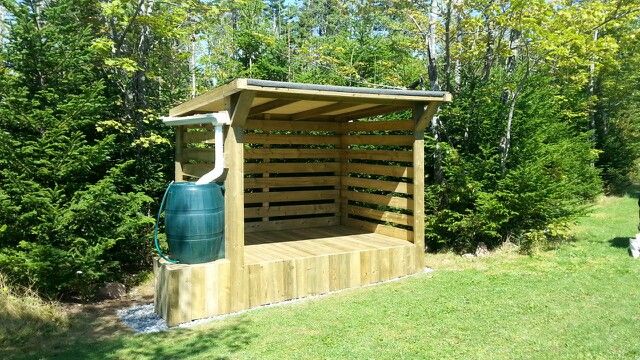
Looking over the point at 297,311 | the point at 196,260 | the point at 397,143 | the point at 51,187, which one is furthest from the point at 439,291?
the point at 51,187

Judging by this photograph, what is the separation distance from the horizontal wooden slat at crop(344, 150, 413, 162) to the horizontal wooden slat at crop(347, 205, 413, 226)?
0.77 meters

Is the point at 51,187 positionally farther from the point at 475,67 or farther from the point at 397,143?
the point at 475,67

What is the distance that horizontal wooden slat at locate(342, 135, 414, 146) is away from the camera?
6.64 m

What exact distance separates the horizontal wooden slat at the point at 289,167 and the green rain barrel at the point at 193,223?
2.56m

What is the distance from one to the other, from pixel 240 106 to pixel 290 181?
10.3 feet

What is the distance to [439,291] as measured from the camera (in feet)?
18.1

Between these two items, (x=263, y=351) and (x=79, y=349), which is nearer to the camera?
(x=263, y=351)

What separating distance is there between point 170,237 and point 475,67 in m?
5.73

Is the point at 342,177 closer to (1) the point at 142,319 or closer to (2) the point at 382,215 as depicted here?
(2) the point at 382,215

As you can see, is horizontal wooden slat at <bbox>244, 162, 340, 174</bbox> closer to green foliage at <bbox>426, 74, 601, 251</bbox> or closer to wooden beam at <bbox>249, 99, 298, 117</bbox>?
wooden beam at <bbox>249, 99, 298, 117</bbox>

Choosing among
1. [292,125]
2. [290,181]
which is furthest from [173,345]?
[292,125]

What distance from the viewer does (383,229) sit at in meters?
7.29

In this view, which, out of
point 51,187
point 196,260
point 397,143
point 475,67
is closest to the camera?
point 196,260

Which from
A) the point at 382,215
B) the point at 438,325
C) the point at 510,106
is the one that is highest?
the point at 510,106
